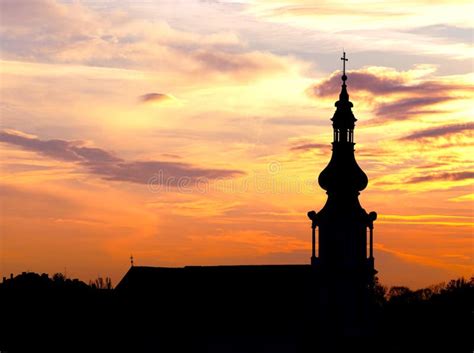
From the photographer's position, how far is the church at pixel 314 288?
212 ft

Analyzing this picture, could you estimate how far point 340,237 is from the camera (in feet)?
213

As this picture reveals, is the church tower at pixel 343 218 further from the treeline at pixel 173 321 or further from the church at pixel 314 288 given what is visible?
the treeline at pixel 173 321

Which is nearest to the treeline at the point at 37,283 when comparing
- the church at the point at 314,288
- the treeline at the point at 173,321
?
the treeline at the point at 173,321

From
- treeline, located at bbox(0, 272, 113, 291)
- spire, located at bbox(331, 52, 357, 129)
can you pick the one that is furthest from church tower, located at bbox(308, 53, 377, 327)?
treeline, located at bbox(0, 272, 113, 291)

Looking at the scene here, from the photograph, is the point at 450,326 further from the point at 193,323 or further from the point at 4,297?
the point at 4,297

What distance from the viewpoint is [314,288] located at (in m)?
66.4

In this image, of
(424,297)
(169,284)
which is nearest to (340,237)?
(169,284)

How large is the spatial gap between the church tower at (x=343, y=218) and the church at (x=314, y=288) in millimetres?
54

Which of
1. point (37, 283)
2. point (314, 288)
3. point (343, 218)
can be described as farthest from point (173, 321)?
point (37, 283)

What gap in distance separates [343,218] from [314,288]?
4.67 metres

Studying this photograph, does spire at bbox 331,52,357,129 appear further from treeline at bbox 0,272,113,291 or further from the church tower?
treeline at bbox 0,272,113,291

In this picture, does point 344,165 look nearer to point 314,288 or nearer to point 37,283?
point 314,288

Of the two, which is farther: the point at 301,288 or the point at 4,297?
the point at 4,297

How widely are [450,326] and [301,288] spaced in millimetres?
26313
